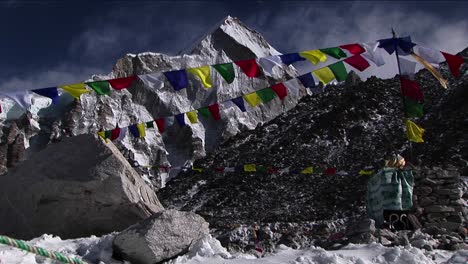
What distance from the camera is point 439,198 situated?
12227 mm

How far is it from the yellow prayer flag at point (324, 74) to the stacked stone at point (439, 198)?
2.74 m

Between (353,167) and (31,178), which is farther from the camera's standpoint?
(353,167)

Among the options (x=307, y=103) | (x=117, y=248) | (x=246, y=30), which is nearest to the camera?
(x=117, y=248)

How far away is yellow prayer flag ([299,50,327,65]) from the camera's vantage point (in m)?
12.4

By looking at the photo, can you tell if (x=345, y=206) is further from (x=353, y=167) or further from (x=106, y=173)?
(x=106, y=173)

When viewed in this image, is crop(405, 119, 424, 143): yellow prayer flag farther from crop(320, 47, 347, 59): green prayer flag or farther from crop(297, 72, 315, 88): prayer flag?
crop(297, 72, 315, 88): prayer flag

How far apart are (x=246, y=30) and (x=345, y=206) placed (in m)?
119

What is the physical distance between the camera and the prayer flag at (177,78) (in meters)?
12.7

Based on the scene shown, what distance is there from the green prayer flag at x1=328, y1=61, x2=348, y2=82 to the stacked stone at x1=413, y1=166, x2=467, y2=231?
2578 mm

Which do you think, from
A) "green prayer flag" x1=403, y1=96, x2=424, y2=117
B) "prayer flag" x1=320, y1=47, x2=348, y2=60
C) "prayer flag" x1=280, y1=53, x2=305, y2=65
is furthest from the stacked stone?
"prayer flag" x1=280, y1=53, x2=305, y2=65

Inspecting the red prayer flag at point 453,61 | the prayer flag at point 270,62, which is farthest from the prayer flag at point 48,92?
the red prayer flag at point 453,61

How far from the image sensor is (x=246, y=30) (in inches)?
5536

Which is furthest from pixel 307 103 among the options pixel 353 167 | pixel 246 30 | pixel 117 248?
pixel 246 30

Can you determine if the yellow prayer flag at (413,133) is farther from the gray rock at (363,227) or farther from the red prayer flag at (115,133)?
the red prayer flag at (115,133)
